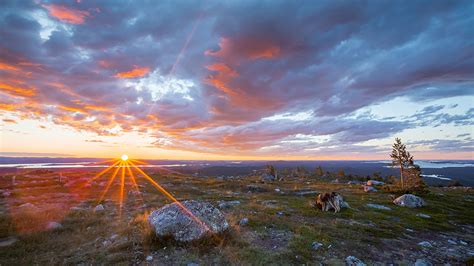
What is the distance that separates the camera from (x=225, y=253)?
10.5 m

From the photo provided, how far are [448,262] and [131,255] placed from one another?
13.9 meters

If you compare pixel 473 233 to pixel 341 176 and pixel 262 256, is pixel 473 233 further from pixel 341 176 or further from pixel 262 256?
pixel 341 176

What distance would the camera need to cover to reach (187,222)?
11953mm

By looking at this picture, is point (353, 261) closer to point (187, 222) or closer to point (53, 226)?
point (187, 222)

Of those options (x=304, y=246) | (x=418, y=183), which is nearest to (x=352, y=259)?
(x=304, y=246)

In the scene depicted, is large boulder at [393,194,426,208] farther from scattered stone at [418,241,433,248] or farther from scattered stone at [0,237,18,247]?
scattered stone at [0,237,18,247]

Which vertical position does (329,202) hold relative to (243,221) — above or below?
above

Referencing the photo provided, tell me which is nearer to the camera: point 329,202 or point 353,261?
point 353,261

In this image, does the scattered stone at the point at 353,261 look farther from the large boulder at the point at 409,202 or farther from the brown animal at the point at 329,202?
the large boulder at the point at 409,202

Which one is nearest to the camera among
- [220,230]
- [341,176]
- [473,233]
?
[220,230]

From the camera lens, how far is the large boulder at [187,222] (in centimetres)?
1147

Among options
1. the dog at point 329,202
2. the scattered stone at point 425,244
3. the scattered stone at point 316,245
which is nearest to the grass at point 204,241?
the scattered stone at point 316,245

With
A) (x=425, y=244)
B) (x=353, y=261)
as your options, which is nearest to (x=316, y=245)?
(x=353, y=261)

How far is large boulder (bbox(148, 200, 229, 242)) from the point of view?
11.5 m
